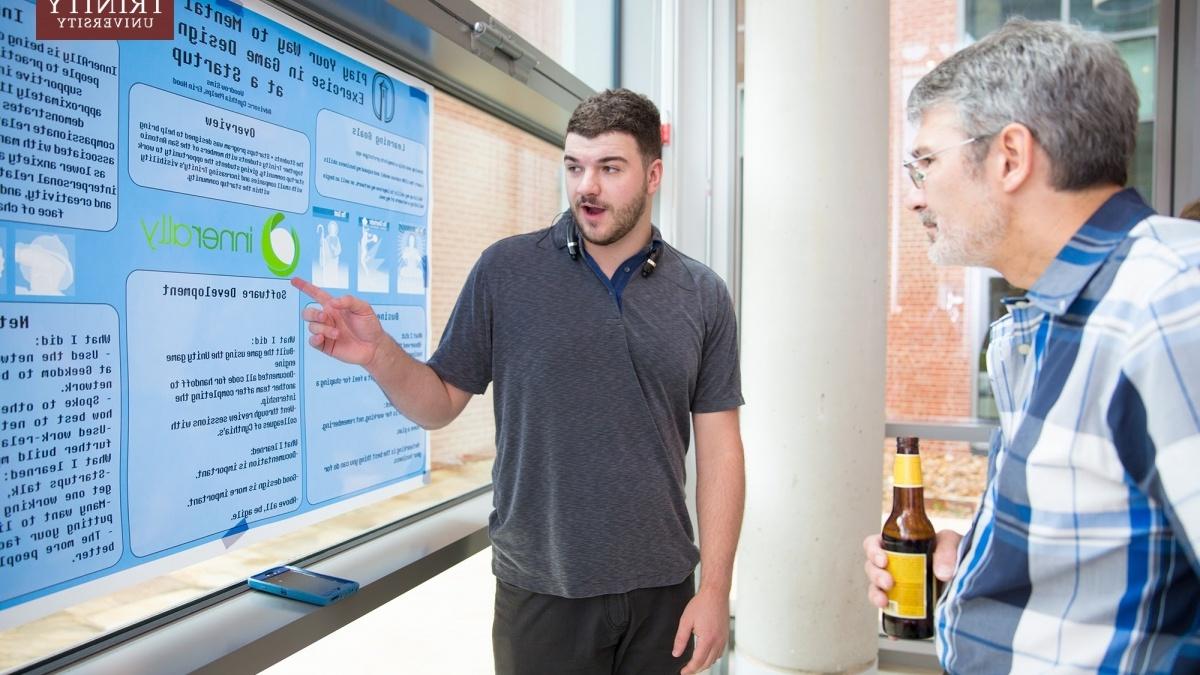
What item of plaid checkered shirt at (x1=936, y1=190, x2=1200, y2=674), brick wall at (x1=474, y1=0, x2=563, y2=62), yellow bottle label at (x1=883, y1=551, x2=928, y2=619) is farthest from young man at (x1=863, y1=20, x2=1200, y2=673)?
brick wall at (x1=474, y1=0, x2=563, y2=62)

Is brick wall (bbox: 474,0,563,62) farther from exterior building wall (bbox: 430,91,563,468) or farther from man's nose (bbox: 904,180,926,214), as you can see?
man's nose (bbox: 904,180,926,214)

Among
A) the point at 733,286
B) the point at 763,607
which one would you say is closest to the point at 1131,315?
the point at 763,607

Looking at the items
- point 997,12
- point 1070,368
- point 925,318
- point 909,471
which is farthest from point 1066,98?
point 997,12

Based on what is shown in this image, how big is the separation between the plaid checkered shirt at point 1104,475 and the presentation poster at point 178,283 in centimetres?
123

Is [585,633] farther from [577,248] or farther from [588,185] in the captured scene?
[588,185]

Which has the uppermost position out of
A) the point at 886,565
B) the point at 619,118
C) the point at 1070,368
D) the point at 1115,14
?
the point at 1115,14

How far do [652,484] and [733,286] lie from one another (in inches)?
85.7

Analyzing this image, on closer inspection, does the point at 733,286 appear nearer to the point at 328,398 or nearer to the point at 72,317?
the point at 328,398

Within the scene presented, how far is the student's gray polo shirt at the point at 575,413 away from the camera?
5.43 ft

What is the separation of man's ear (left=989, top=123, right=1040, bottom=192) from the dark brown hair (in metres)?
0.84

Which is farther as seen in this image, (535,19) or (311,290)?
(535,19)

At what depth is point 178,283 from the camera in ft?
4.25

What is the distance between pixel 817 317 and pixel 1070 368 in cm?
204

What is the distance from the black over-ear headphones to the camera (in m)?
1.75
